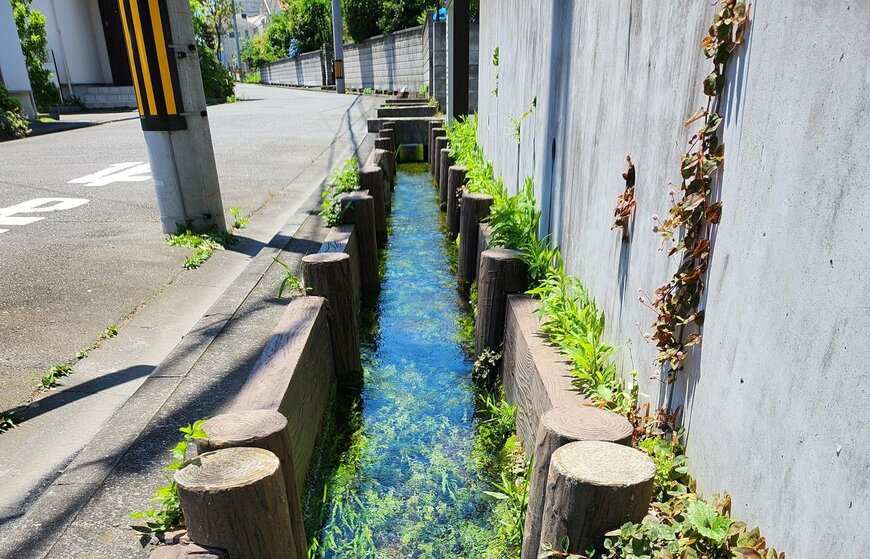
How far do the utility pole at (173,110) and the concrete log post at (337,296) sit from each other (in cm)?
258

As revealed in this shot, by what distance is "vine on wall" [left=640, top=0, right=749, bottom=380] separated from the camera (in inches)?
66.9

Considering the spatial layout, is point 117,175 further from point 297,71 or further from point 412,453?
point 297,71

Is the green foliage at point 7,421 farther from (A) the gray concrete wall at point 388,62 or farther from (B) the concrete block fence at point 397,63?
(A) the gray concrete wall at point 388,62

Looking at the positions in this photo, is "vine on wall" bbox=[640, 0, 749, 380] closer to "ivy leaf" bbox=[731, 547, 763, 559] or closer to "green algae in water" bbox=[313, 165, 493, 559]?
"ivy leaf" bbox=[731, 547, 763, 559]

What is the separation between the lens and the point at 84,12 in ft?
77.4

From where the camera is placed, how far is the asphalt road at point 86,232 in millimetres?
3861

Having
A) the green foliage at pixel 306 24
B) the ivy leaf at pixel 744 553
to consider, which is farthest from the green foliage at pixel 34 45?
the green foliage at pixel 306 24

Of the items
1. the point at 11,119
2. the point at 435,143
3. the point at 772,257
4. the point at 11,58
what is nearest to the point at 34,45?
the point at 11,58

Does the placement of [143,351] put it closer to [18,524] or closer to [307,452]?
[307,452]

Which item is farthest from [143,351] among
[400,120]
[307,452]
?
[400,120]

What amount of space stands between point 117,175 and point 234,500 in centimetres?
948

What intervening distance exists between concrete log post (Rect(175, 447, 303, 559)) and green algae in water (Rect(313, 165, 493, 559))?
39.1 inches

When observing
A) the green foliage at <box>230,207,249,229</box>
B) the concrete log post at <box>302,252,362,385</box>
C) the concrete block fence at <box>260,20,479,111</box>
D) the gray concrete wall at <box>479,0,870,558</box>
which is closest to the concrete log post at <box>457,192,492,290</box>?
the concrete log post at <box>302,252,362,385</box>

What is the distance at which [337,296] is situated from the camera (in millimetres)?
3740
